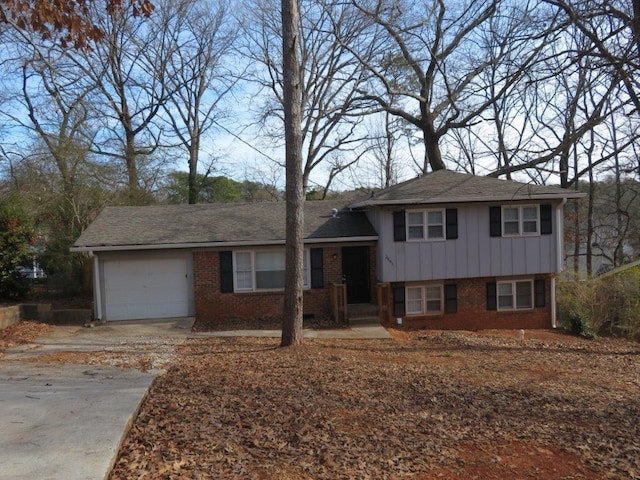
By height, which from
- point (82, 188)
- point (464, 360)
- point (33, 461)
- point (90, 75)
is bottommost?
point (464, 360)

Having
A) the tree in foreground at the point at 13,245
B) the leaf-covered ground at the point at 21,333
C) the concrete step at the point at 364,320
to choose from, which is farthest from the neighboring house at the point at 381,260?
the tree in foreground at the point at 13,245

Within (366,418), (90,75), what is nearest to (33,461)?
(366,418)

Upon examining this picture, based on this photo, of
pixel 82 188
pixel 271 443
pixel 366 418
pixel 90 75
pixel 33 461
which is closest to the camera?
pixel 33 461

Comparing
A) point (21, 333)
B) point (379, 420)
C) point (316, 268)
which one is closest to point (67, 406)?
point (379, 420)

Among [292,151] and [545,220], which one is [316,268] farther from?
[545,220]

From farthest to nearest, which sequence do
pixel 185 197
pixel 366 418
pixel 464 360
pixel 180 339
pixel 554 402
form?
1. pixel 185 197
2. pixel 180 339
3. pixel 464 360
4. pixel 554 402
5. pixel 366 418

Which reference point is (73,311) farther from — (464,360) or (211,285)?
(464,360)

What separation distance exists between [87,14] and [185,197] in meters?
26.2

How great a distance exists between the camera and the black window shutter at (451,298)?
16609 mm

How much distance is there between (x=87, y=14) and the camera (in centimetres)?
766

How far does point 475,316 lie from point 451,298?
1010mm

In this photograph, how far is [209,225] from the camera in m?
16.9

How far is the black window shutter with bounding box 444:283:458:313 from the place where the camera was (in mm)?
16609

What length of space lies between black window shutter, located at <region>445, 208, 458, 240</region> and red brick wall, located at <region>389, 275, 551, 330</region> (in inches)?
60.7
